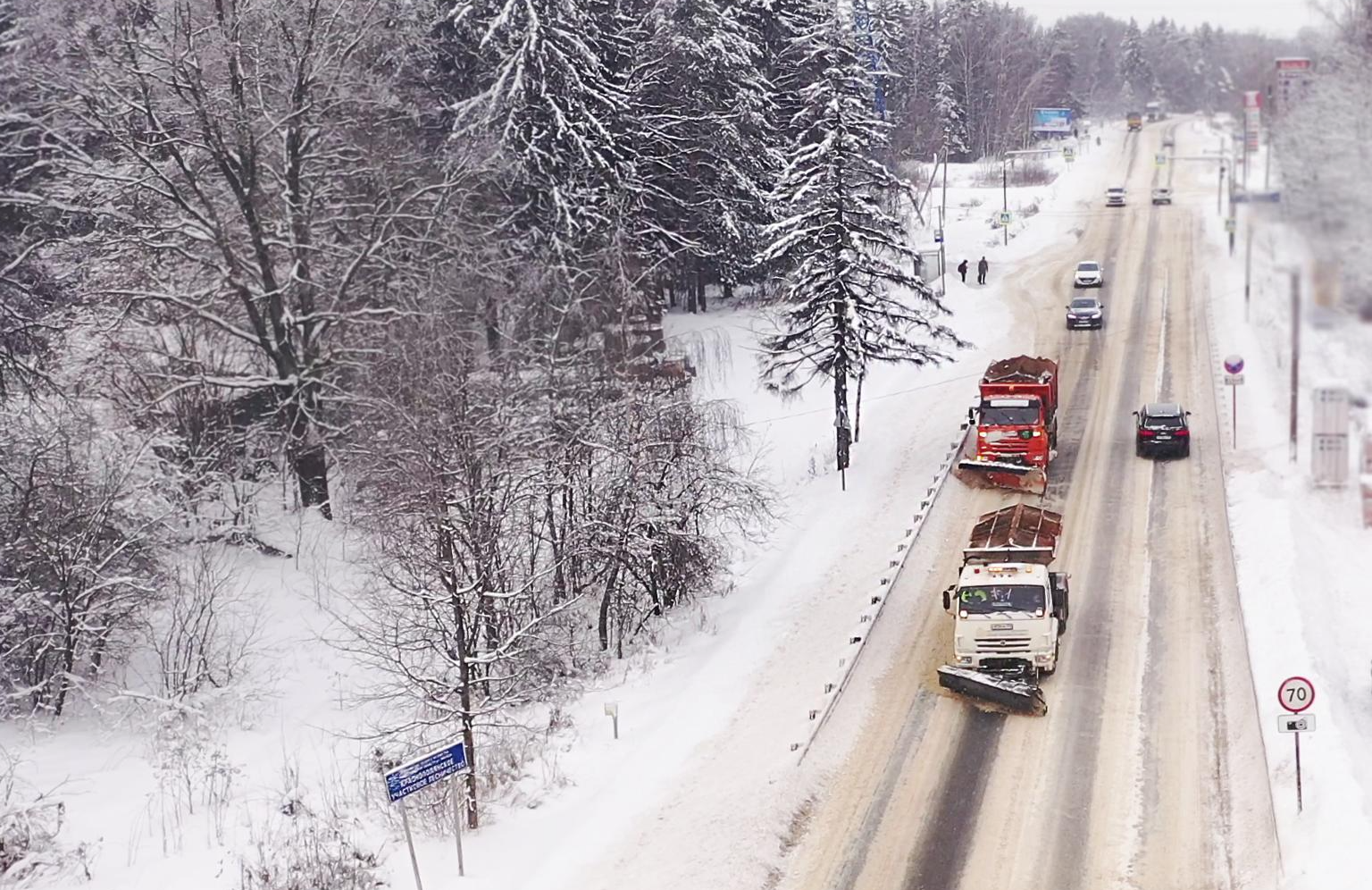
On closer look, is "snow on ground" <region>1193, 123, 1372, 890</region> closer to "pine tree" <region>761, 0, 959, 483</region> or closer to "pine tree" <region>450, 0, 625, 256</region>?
"pine tree" <region>761, 0, 959, 483</region>

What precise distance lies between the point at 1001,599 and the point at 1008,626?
1.88ft

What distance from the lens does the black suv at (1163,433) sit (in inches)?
1323

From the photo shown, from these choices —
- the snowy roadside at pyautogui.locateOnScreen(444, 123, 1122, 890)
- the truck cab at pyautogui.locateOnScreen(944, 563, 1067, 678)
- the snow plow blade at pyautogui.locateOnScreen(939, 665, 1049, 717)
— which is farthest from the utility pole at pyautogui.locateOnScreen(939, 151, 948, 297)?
the snow plow blade at pyautogui.locateOnScreen(939, 665, 1049, 717)

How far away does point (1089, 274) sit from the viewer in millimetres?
51281

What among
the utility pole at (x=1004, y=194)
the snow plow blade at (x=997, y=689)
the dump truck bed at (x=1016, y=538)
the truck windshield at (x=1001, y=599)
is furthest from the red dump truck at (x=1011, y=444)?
the snow plow blade at (x=997, y=689)

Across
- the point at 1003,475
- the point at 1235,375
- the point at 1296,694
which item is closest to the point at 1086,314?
the point at 1003,475

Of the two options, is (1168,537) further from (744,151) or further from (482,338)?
(744,151)

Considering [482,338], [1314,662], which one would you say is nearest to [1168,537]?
[1314,662]

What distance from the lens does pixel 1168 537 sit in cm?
2878

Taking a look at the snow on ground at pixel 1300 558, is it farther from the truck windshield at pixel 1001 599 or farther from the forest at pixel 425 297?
the forest at pixel 425 297

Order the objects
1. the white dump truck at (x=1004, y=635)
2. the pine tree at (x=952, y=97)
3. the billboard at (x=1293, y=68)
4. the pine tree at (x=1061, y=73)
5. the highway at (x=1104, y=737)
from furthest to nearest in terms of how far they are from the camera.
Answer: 1. the pine tree at (x=952, y=97)
2. the white dump truck at (x=1004, y=635)
3. the pine tree at (x=1061, y=73)
4. the highway at (x=1104, y=737)
5. the billboard at (x=1293, y=68)

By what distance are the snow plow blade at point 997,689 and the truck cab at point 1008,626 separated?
0.27 meters

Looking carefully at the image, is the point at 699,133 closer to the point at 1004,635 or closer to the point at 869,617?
the point at 869,617

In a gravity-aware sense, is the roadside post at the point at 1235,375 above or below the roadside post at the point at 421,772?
above
